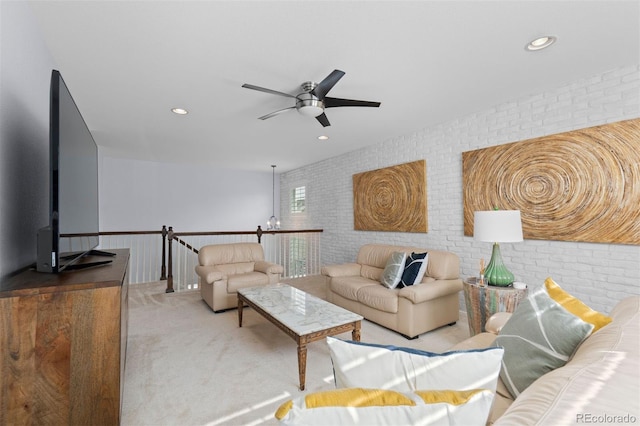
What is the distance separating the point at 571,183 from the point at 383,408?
10.1 feet

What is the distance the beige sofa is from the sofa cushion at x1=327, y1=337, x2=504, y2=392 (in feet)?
0.37

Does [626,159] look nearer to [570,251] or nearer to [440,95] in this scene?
[570,251]

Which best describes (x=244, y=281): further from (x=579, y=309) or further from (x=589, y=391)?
(x=589, y=391)

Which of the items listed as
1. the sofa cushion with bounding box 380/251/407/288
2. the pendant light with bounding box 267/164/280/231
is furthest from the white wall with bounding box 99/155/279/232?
the sofa cushion with bounding box 380/251/407/288

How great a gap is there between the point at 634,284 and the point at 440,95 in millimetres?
2326

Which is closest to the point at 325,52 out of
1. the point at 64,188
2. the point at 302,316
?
the point at 64,188

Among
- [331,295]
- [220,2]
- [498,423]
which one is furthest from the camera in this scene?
[331,295]

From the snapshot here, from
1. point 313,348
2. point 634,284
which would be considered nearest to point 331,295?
point 313,348

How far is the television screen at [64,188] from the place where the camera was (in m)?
1.28

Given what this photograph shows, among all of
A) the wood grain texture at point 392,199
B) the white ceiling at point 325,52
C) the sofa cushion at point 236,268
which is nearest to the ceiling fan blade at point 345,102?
the white ceiling at point 325,52

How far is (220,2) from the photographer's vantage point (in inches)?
65.7

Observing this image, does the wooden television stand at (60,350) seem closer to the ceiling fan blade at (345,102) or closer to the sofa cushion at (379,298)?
the ceiling fan blade at (345,102)

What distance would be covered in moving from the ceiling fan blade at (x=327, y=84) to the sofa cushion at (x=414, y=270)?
2030 mm

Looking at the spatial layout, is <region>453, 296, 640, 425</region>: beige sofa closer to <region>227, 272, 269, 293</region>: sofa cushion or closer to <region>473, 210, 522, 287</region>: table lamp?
<region>473, 210, 522, 287</region>: table lamp
